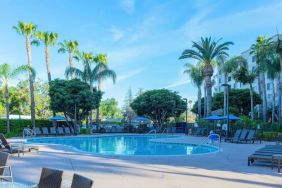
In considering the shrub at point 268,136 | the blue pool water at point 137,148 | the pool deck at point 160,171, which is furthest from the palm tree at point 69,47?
the pool deck at point 160,171

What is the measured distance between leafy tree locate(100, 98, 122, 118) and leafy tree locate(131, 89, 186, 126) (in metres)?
53.7

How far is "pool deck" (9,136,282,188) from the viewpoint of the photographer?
869 cm

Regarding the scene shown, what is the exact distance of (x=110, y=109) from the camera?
101500 mm

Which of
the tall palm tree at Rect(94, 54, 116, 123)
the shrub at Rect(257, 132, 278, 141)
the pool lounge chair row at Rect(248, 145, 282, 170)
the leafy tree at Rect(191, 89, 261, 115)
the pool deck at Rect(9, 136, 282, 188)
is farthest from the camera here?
the leafy tree at Rect(191, 89, 261, 115)

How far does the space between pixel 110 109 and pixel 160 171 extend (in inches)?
3602

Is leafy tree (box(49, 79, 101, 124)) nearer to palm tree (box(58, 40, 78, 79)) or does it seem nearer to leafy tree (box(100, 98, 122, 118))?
palm tree (box(58, 40, 78, 79))

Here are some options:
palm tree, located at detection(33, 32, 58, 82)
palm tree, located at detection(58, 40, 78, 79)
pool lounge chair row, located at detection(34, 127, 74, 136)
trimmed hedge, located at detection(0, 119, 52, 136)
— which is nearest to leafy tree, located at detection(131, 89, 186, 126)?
palm tree, located at detection(58, 40, 78, 79)

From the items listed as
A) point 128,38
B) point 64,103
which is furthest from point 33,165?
point 128,38

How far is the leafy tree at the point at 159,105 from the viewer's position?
42.8 m

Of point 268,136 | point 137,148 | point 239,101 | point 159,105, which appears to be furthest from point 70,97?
point 239,101

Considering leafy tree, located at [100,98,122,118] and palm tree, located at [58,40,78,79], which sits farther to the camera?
leafy tree, located at [100,98,122,118]

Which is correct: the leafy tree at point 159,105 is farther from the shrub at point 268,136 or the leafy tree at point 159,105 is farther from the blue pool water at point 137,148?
the shrub at point 268,136

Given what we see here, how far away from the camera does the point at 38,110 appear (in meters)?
55.4

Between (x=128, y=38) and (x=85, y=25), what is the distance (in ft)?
26.0
